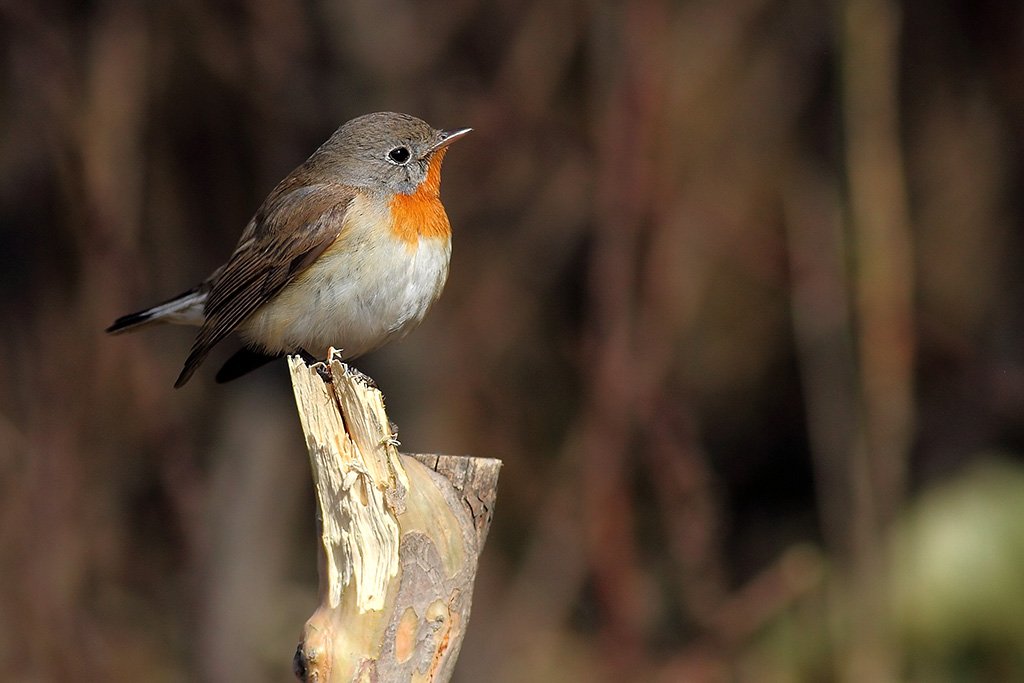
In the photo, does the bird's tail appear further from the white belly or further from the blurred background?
the blurred background

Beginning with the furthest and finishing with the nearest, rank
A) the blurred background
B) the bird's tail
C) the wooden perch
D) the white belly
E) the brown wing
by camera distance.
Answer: the blurred background
the bird's tail
the brown wing
the white belly
the wooden perch

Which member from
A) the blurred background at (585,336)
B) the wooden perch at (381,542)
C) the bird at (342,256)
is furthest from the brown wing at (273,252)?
the blurred background at (585,336)

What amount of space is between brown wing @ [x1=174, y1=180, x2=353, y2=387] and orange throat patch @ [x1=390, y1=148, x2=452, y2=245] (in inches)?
7.6

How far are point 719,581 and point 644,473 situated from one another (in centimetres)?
153

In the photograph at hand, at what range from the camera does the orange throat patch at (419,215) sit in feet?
12.4

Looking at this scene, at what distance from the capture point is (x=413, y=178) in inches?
161

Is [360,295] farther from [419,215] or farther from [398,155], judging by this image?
[398,155]

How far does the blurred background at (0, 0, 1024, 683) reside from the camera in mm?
5254

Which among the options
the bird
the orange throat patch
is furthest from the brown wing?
the orange throat patch

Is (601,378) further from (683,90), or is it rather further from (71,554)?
(71,554)

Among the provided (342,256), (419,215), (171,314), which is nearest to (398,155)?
(419,215)

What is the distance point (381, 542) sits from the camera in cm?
261

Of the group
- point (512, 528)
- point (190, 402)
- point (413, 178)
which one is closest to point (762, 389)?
point (512, 528)

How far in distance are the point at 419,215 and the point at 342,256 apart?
32 cm
